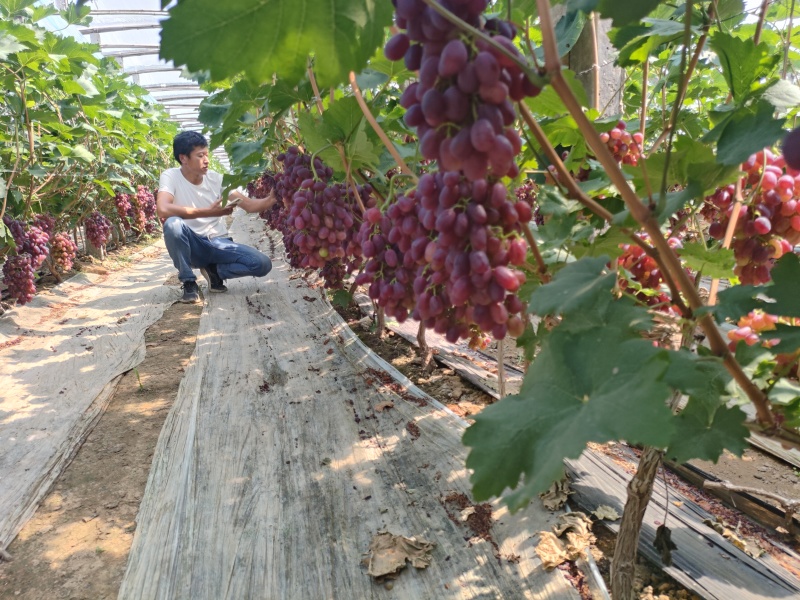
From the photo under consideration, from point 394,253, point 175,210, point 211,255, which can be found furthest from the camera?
point 211,255

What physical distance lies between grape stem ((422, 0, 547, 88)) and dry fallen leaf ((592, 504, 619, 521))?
149 cm

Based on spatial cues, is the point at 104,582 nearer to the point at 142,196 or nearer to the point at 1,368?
the point at 1,368

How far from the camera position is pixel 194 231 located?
226 inches

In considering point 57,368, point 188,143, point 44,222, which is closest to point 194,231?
point 188,143

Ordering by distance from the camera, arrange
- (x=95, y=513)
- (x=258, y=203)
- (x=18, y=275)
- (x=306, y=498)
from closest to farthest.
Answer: (x=306, y=498), (x=95, y=513), (x=258, y=203), (x=18, y=275)

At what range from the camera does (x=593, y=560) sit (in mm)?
1484

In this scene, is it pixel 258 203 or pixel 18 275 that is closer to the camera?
pixel 258 203

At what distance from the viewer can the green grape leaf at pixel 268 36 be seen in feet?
2.23

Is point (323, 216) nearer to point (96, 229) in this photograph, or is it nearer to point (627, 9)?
point (627, 9)

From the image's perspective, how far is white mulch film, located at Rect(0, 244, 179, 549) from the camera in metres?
2.34

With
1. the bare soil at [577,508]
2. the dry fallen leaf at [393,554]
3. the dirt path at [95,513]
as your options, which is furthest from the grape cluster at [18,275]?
the dry fallen leaf at [393,554]

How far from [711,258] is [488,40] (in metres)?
0.71

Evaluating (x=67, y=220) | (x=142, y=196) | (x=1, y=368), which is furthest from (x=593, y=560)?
(x=142, y=196)

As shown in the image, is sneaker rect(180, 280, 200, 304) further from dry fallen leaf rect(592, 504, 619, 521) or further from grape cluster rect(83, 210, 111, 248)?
dry fallen leaf rect(592, 504, 619, 521)
